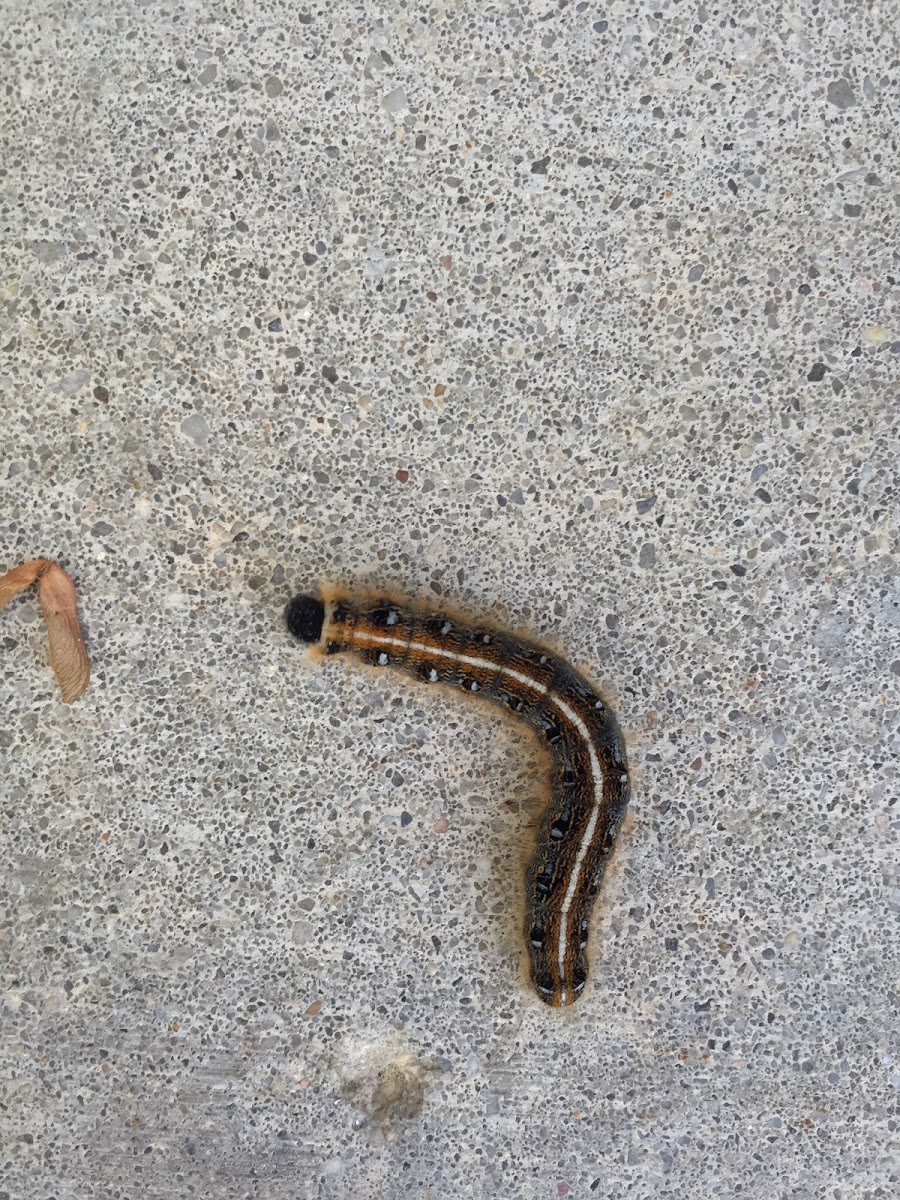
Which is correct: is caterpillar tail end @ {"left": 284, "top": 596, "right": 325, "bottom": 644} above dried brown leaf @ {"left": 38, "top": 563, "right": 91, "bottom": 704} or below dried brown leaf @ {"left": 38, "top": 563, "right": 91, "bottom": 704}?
above

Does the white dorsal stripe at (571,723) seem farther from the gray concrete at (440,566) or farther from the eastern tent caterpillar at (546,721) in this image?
the gray concrete at (440,566)

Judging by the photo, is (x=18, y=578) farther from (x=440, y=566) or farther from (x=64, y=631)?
(x=440, y=566)

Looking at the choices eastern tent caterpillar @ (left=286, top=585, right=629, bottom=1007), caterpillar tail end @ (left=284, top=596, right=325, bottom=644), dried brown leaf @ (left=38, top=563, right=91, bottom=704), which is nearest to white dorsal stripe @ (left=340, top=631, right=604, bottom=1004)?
eastern tent caterpillar @ (left=286, top=585, right=629, bottom=1007)

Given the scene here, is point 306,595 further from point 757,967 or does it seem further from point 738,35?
point 738,35

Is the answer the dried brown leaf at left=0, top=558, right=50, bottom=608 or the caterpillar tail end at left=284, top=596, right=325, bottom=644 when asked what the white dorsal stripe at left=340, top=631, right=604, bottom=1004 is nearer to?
the caterpillar tail end at left=284, top=596, right=325, bottom=644

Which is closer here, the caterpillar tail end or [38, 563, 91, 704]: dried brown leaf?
the caterpillar tail end

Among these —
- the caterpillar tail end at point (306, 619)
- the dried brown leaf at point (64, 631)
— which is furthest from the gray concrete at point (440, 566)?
the caterpillar tail end at point (306, 619)
